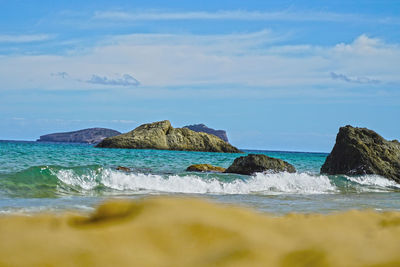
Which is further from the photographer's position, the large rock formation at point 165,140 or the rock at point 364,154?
the large rock formation at point 165,140

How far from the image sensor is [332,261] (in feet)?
4.01

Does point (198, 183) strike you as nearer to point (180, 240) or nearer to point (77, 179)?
point (77, 179)

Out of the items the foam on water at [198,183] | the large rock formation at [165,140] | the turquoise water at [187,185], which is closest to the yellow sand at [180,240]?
the turquoise water at [187,185]

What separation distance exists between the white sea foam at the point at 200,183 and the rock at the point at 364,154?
6.66 ft

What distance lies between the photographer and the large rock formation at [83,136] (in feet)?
426

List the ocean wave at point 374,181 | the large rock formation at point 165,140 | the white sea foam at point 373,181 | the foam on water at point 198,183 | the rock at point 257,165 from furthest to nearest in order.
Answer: the large rock formation at point 165,140
the rock at point 257,165
the white sea foam at point 373,181
the ocean wave at point 374,181
the foam on water at point 198,183

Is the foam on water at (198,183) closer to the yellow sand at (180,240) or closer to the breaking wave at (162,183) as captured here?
the breaking wave at (162,183)

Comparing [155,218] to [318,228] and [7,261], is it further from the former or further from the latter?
[318,228]

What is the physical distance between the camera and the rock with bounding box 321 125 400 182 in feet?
52.2

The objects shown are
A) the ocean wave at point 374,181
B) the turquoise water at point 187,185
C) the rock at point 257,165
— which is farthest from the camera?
the rock at point 257,165

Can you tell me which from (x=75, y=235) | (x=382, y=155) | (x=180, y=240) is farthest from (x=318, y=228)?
(x=382, y=155)

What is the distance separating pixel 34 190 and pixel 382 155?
11923 millimetres

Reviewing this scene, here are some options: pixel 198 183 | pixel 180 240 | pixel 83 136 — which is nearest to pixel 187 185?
pixel 198 183

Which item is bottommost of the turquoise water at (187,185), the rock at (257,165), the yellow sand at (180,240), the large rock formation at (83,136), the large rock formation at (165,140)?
the turquoise water at (187,185)
